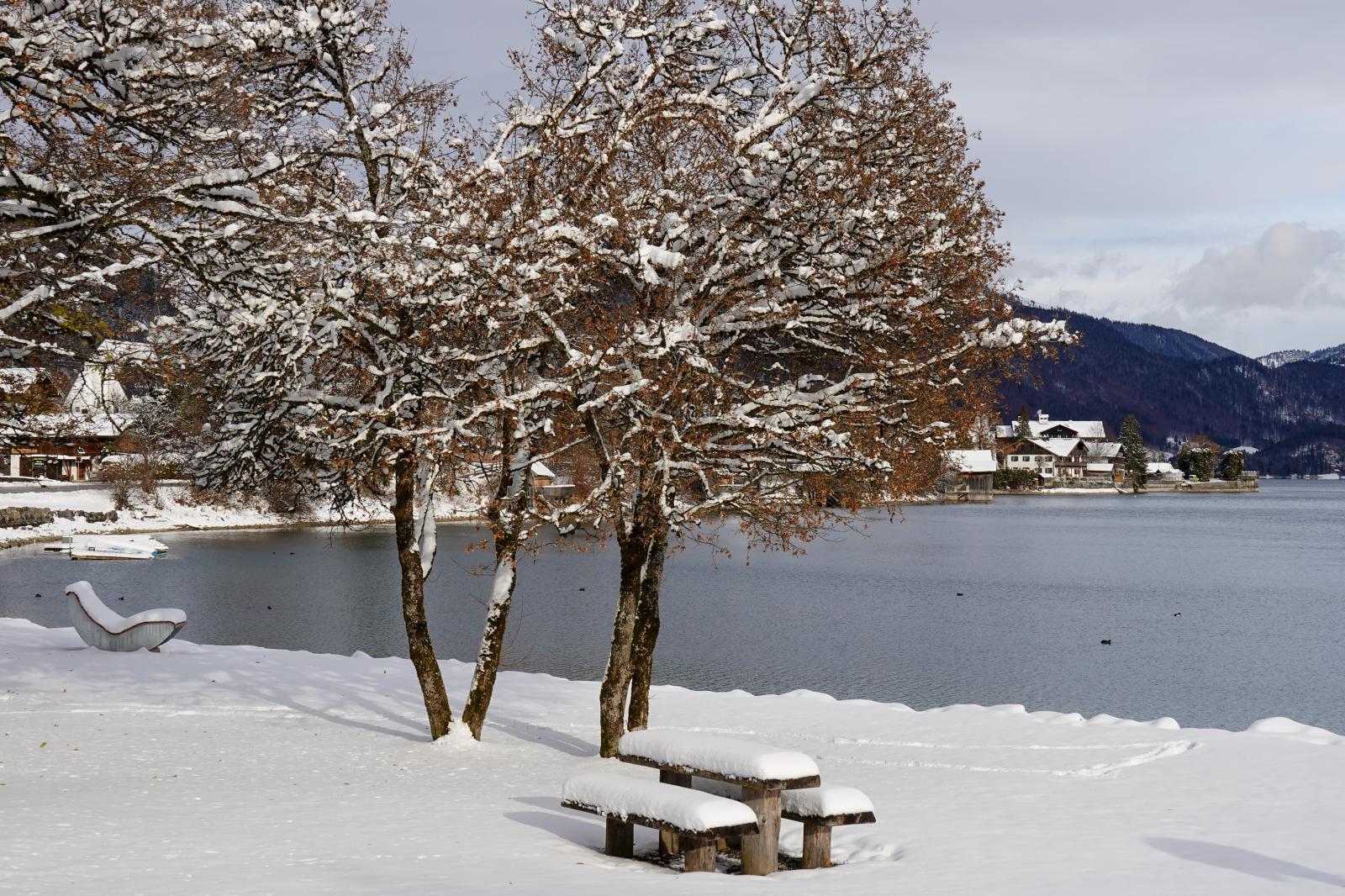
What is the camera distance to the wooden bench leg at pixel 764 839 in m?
9.91

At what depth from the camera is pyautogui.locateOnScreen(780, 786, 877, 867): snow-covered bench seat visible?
10062 millimetres

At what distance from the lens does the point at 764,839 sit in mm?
9938

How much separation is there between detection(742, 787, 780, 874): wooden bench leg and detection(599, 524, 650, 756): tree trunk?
237 inches

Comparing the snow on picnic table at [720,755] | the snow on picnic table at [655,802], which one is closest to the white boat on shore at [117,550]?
the snow on picnic table at [720,755]

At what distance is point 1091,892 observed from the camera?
8945 mm

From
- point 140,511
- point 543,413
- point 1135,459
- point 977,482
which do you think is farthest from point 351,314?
point 1135,459

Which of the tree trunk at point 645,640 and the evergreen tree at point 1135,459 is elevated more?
the evergreen tree at point 1135,459

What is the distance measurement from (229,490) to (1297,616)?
3937 centimetres

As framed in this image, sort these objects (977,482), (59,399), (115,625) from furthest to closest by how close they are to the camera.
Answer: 1. (977,482)
2. (115,625)
3. (59,399)

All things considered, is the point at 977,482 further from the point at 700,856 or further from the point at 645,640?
the point at 700,856

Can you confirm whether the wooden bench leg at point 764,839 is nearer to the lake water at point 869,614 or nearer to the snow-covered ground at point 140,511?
Answer: the lake water at point 869,614

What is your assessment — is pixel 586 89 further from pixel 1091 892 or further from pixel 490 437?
pixel 1091 892

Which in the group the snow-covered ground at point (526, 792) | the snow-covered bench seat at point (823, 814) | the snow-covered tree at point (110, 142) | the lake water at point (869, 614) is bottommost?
the lake water at point (869, 614)

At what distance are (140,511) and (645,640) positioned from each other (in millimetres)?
72372
